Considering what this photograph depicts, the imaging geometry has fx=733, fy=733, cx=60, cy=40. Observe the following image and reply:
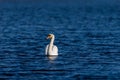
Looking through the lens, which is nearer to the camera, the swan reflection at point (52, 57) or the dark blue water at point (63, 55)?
the dark blue water at point (63, 55)

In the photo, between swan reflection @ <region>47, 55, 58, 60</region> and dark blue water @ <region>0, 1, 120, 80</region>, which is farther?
swan reflection @ <region>47, 55, 58, 60</region>

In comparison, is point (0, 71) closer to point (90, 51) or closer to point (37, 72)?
point (37, 72)

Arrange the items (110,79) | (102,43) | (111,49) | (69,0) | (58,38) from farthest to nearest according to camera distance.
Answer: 1. (69,0)
2. (58,38)
3. (102,43)
4. (111,49)
5. (110,79)

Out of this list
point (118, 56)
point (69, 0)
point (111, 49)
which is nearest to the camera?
point (118, 56)

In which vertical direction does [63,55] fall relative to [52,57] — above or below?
above

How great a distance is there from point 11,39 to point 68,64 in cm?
1017

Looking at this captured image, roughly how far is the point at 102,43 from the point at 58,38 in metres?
3.99

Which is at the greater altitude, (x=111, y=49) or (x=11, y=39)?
(x=11, y=39)

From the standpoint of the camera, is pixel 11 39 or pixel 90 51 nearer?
pixel 90 51

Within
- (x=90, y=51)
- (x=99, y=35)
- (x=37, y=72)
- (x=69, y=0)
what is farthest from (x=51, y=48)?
(x=69, y=0)

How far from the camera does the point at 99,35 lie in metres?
41.4

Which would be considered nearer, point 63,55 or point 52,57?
point 52,57

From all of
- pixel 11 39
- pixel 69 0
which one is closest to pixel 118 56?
pixel 11 39

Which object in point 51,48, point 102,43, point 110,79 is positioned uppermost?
point 102,43
